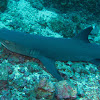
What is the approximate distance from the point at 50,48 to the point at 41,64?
1.37ft

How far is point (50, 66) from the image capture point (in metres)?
3.11

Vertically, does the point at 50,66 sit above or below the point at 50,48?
below

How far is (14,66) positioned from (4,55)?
14.3 inches

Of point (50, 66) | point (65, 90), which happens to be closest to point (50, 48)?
point (50, 66)

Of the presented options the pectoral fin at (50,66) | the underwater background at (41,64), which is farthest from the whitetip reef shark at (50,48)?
the underwater background at (41,64)

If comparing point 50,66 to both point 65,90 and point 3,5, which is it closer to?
point 65,90

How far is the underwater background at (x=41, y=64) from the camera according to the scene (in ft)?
7.91

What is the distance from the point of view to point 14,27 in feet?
→ 13.6

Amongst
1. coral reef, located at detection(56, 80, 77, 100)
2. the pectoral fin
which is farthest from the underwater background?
the pectoral fin

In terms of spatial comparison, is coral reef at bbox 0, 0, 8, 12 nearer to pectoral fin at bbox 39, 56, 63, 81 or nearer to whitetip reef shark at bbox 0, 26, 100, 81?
whitetip reef shark at bbox 0, 26, 100, 81

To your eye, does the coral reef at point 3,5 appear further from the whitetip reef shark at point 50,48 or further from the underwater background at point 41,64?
the whitetip reef shark at point 50,48

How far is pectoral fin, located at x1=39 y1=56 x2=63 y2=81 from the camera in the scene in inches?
116

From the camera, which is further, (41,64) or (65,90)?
(41,64)

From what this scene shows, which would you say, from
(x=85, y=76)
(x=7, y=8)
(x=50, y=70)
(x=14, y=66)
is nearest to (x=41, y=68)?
(x=50, y=70)
